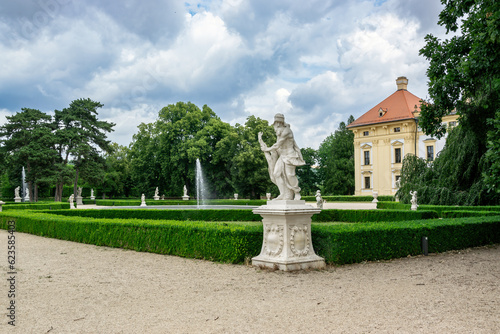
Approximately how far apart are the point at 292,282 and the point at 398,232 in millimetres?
3484

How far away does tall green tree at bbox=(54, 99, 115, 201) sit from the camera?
3669cm

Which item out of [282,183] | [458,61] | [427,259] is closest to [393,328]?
[282,183]

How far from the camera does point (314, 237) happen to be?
7781 millimetres

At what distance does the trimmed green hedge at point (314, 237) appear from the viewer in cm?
767

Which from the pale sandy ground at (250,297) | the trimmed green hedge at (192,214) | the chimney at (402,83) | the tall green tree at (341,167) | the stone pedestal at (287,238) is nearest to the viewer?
the pale sandy ground at (250,297)

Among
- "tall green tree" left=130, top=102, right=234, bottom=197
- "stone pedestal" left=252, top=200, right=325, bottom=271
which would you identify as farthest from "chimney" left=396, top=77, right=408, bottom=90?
"stone pedestal" left=252, top=200, right=325, bottom=271

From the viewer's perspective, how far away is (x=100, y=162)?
3903cm

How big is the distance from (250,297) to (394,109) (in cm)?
4138

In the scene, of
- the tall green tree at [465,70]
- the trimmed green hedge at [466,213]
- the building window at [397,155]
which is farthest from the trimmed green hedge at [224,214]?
the building window at [397,155]

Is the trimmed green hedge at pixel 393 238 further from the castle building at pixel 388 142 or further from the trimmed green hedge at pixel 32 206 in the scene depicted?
the castle building at pixel 388 142

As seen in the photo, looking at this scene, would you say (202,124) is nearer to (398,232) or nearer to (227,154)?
(227,154)

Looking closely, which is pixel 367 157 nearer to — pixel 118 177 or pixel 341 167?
pixel 341 167

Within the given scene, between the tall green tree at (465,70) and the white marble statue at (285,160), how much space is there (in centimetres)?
418

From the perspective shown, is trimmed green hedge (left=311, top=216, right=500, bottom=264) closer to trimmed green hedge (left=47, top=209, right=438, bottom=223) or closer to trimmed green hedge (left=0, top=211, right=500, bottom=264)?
trimmed green hedge (left=0, top=211, right=500, bottom=264)
